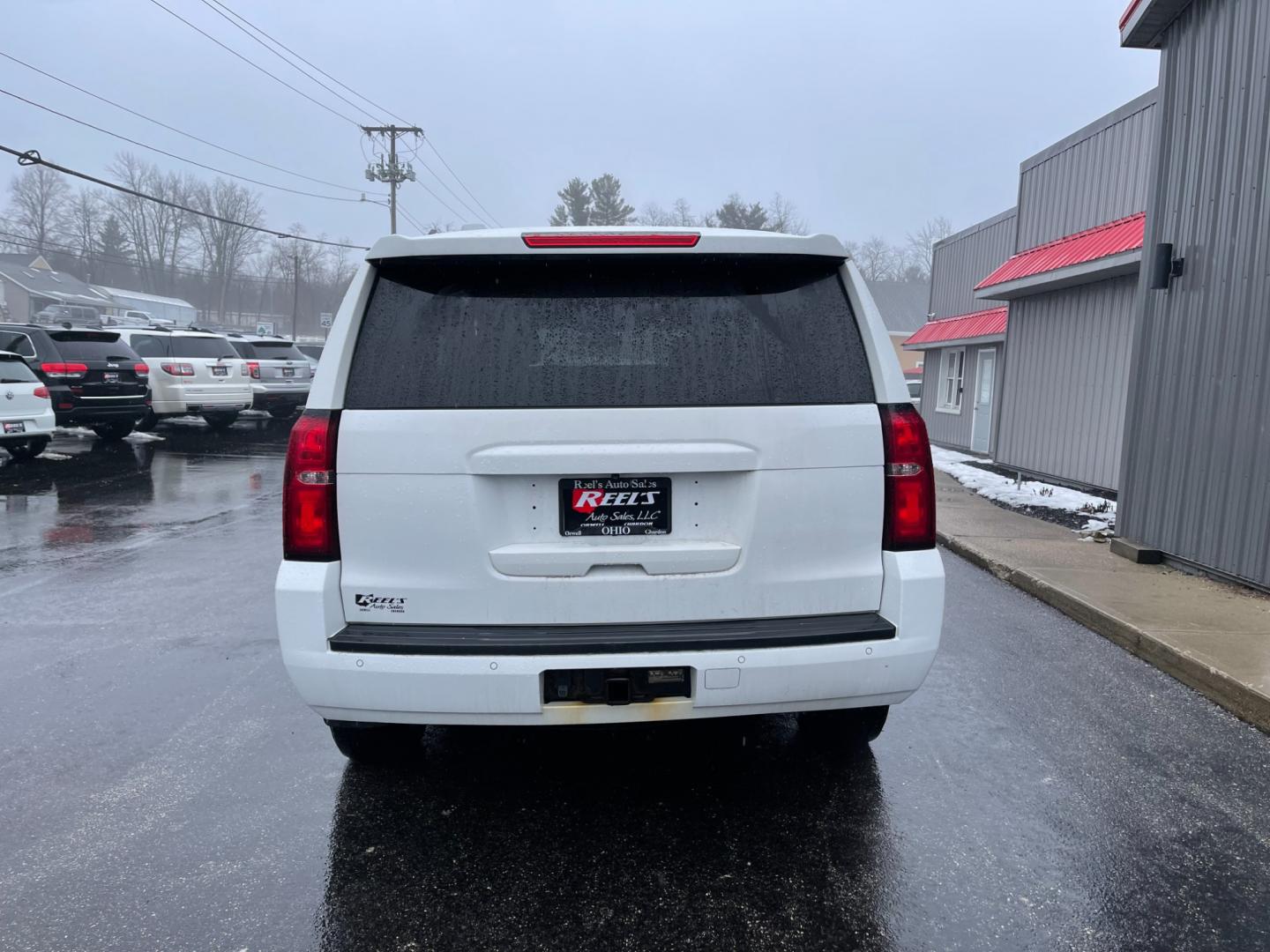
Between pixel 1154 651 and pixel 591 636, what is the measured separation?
400cm

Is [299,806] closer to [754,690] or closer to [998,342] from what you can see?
[754,690]

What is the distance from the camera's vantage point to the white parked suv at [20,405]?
12.2 metres

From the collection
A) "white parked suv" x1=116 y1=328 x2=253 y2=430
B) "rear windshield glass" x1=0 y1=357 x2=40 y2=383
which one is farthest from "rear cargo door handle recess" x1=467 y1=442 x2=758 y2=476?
"white parked suv" x1=116 y1=328 x2=253 y2=430

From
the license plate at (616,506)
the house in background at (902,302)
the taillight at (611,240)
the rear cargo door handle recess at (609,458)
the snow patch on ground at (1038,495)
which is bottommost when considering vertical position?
the snow patch on ground at (1038,495)

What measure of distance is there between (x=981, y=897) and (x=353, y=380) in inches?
101

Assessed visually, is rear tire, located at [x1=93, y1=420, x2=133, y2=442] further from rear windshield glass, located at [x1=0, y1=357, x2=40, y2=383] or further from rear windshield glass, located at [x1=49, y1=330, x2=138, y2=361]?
rear windshield glass, located at [x1=0, y1=357, x2=40, y2=383]

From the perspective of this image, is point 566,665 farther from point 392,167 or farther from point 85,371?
point 392,167

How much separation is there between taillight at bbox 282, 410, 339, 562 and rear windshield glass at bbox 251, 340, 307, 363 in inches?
768

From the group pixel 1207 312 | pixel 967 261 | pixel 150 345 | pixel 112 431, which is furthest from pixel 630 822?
pixel 967 261

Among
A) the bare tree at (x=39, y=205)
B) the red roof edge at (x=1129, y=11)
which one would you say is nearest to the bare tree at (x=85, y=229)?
the bare tree at (x=39, y=205)

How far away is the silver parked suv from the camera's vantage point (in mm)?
20266

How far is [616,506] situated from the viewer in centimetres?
288

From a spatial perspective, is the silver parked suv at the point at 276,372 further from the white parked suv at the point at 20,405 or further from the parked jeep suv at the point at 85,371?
the white parked suv at the point at 20,405

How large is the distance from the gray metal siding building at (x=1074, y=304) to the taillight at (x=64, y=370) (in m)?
14.7
